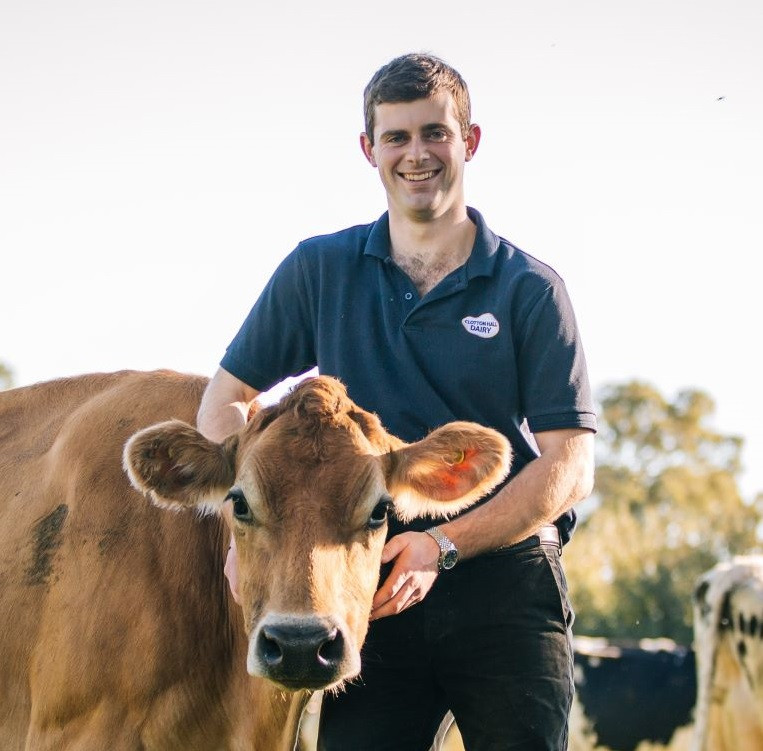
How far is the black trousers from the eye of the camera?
4.82 metres

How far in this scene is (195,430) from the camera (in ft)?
16.4

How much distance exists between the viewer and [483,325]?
16.6 feet

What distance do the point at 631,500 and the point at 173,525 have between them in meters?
44.4

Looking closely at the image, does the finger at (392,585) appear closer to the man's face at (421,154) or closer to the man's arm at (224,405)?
the man's arm at (224,405)

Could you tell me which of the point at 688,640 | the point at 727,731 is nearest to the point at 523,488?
the point at 727,731

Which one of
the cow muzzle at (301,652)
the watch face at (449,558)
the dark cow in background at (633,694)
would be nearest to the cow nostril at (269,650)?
the cow muzzle at (301,652)

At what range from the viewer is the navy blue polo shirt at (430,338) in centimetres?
499

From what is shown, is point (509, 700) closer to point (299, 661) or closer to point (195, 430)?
point (299, 661)

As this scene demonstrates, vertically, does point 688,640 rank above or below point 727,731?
below

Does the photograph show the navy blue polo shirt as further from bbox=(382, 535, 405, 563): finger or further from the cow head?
bbox=(382, 535, 405, 563): finger

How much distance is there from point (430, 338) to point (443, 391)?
0.73ft

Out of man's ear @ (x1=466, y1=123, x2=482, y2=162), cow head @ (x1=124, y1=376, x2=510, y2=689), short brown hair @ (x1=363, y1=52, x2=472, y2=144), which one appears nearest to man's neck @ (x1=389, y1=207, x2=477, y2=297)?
man's ear @ (x1=466, y1=123, x2=482, y2=162)

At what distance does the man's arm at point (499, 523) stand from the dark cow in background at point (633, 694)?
8636 millimetres

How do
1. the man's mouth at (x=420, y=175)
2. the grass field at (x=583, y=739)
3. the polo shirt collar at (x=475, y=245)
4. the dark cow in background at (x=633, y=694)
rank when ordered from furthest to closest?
the dark cow in background at (x=633, y=694) < the grass field at (x=583, y=739) < the man's mouth at (x=420, y=175) < the polo shirt collar at (x=475, y=245)
